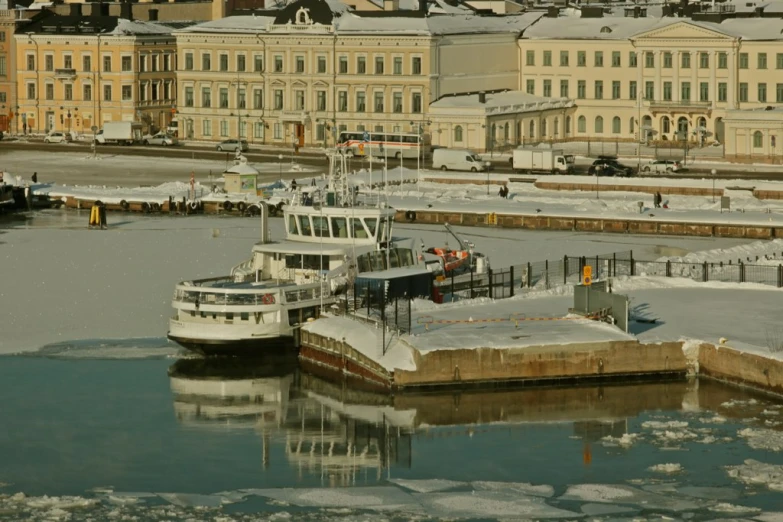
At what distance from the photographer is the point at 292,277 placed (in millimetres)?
55875

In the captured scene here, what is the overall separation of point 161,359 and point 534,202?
38.7 meters

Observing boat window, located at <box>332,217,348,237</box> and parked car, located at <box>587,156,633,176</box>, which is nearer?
boat window, located at <box>332,217,348,237</box>

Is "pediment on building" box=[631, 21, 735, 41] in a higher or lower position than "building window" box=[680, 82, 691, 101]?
higher

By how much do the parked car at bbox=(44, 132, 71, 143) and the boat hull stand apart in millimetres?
72411

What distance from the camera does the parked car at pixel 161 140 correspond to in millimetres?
120750

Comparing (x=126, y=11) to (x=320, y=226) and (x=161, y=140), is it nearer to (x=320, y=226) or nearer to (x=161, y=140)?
(x=161, y=140)

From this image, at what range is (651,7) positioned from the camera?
13075 centimetres

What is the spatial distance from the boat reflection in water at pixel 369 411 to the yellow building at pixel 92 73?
3060 inches

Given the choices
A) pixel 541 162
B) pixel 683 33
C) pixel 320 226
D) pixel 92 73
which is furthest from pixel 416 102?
pixel 320 226

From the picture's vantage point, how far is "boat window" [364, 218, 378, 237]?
5753cm

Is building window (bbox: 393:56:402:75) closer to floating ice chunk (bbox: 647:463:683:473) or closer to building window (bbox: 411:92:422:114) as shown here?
building window (bbox: 411:92:422:114)

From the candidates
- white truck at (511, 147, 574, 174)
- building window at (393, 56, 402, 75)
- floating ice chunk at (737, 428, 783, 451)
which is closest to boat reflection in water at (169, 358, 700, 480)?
floating ice chunk at (737, 428, 783, 451)

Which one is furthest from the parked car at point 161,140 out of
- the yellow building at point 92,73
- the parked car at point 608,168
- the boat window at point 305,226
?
the boat window at point 305,226

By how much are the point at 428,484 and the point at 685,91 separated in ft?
264
